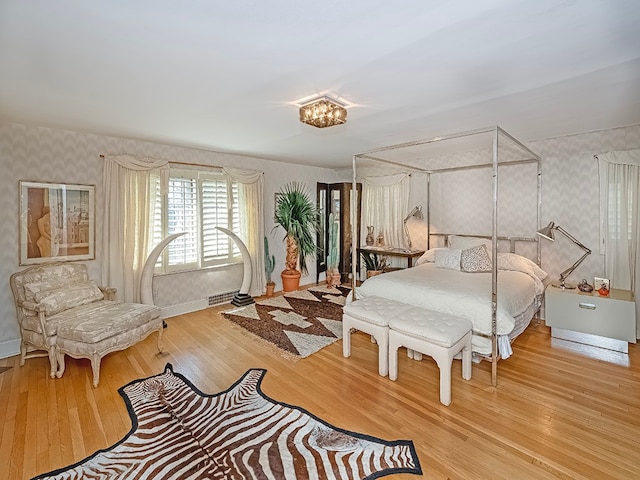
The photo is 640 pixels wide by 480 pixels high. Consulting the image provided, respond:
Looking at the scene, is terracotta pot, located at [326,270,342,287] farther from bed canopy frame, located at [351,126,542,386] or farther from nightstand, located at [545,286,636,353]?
nightstand, located at [545,286,636,353]

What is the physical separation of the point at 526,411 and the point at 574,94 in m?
2.62

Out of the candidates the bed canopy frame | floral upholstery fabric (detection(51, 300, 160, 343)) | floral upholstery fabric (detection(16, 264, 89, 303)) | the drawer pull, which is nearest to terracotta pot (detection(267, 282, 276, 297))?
the bed canopy frame

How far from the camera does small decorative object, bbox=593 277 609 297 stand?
3.37 m

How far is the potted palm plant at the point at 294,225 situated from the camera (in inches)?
226

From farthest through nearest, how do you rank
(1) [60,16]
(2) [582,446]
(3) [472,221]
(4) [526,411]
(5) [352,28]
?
(3) [472,221] → (4) [526,411] → (2) [582,446] → (5) [352,28] → (1) [60,16]

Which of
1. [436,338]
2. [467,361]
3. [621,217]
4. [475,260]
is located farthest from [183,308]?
[621,217]

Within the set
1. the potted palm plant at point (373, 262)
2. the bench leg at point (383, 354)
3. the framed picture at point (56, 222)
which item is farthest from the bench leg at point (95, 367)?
the potted palm plant at point (373, 262)

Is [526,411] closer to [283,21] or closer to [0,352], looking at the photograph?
[283,21]

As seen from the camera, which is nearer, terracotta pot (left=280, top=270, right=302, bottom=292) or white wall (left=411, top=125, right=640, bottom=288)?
white wall (left=411, top=125, right=640, bottom=288)

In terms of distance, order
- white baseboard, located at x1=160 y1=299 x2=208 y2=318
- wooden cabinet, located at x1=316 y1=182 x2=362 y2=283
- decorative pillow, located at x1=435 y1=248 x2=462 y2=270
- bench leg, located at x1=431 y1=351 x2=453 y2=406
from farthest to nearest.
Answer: wooden cabinet, located at x1=316 y1=182 x2=362 y2=283 → white baseboard, located at x1=160 y1=299 x2=208 y2=318 → decorative pillow, located at x1=435 y1=248 x2=462 y2=270 → bench leg, located at x1=431 y1=351 x2=453 y2=406

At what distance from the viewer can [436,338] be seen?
8.17 ft

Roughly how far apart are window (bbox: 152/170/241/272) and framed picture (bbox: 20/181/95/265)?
0.77 m

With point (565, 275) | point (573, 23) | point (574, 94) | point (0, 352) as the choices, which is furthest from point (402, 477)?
point (0, 352)

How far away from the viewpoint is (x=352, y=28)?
1.64 meters
